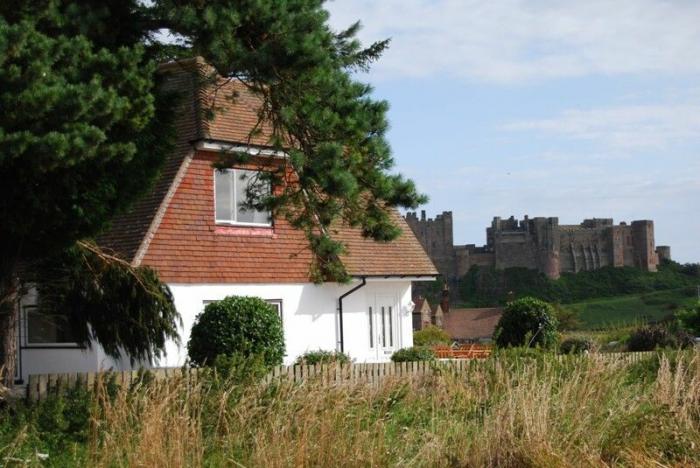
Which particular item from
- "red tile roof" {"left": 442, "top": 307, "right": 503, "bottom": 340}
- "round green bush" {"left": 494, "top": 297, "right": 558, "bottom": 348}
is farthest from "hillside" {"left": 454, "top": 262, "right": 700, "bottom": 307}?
"round green bush" {"left": 494, "top": 297, "right": 558, "bottom": 348}

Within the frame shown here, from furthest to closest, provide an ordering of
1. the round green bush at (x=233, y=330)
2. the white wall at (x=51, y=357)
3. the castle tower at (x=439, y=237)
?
1. the castle tower at (x=439, y=237)
2. the white wall at (x=51, y=357)
3. the round green bush at (x=233, y=330)

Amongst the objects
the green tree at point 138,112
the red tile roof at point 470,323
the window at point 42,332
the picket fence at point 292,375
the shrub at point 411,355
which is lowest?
the red tile roof at point 470,323

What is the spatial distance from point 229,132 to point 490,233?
73817 millimetres

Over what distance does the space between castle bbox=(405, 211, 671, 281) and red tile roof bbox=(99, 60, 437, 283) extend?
67257 mm

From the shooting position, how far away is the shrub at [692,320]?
2742 cm

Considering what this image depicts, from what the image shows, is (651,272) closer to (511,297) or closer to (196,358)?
(511,297)

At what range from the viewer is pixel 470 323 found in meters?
64.3

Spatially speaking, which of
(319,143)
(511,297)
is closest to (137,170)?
(319,143)

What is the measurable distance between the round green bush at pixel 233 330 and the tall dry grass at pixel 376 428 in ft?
25.9

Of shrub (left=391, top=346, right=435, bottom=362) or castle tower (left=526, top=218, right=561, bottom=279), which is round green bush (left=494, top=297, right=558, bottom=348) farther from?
castle tower (left=526, top=218, right=561, bottom=279)

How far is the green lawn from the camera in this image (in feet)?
258

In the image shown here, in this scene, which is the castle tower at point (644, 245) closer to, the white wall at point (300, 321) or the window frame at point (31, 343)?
the white wall at point (300, 321)

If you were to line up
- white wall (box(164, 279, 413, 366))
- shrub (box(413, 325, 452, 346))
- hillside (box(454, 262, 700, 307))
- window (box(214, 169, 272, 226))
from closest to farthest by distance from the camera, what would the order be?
1. white wall (box(164, 279, 413, 366))
2. window (box(214, 169, 272, 226))
3. shrub (box(413, 325, 452, 346))
4. hillside (box(454, 262, 700, 307))

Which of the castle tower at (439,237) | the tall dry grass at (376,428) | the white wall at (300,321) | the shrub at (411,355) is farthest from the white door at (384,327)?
the castle tower at (439,237)
